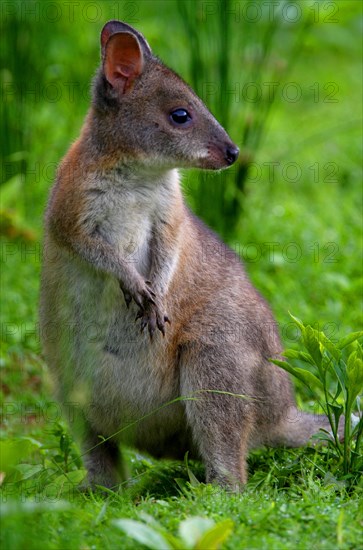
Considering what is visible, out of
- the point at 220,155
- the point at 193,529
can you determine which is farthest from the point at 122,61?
the point at 193,529

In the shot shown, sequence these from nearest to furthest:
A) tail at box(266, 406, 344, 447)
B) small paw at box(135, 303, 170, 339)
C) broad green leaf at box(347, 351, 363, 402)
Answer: broad green leaf at box(347, 351, 363, 402), small paw at box(135, 303, 170, 339), tail at box(266, 406, 344, 447)

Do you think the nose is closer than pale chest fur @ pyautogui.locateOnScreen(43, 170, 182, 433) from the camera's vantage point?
No

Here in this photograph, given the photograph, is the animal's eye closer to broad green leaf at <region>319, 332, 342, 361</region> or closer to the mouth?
the mouth

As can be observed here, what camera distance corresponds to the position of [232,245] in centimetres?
779

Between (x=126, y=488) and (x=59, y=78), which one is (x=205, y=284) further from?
(x=59, y=78)

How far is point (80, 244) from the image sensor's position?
15.2 feet

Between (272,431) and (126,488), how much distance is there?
0.80 metres

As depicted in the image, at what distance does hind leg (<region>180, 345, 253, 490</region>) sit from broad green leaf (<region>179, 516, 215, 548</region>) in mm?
1267

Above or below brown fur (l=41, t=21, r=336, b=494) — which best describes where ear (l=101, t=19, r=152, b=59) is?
above

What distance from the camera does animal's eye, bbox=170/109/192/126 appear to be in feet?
16.0

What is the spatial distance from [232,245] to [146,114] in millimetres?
3053

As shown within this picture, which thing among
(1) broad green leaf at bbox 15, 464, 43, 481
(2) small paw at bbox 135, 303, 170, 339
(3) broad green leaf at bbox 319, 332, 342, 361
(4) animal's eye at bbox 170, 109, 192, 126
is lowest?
(1) broad green leaf at bbox 15, 464, 43, 481

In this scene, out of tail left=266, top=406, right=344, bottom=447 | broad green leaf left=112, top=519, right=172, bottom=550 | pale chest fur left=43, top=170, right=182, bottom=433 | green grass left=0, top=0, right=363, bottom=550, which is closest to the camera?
broad green leaf left=112, top=519, right=172, bottom=550

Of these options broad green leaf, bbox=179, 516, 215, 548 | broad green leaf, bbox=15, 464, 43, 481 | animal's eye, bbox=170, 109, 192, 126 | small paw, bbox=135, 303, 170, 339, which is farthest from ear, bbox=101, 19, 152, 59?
broad green leaf, bbox=179, 516, 215, 548
